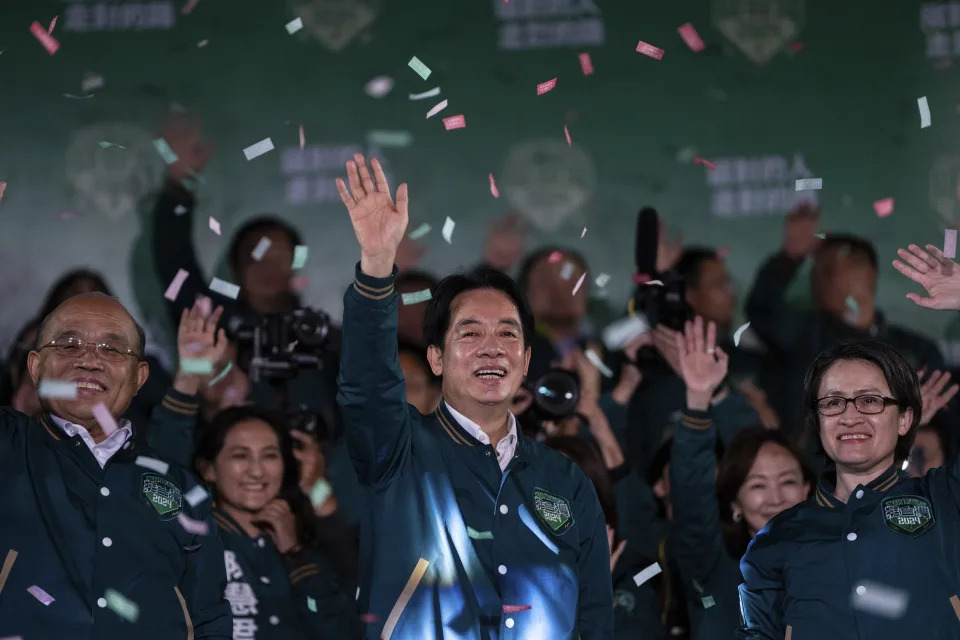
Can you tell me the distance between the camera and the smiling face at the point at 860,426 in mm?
2855

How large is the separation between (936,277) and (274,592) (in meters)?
1.98

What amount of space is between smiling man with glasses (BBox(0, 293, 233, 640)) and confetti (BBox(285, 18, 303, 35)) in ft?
9.88

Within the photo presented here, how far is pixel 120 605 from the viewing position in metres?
2.72

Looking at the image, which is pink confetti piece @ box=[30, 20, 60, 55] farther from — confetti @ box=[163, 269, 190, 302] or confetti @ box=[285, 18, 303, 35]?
confetti @ box=[163, 269, 190, 302]

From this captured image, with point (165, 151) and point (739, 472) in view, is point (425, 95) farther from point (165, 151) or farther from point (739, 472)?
point (739, 472)

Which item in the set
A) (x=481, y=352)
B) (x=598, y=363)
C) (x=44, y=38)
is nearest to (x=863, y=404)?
(x=481, y=352)

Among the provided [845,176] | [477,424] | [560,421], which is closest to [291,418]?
[560,421]

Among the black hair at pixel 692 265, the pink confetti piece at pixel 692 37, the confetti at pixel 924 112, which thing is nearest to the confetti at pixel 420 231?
the black hair at pixel 692 265

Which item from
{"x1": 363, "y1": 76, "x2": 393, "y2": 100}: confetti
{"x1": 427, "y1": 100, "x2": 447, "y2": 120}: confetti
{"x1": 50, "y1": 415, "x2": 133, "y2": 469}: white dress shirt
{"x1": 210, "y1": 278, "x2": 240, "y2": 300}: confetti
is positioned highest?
{"x1": 363, "y1": 76, "x2": 393, "y2": 100}: confetti

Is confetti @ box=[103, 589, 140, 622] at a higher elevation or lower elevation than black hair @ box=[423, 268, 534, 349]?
lower

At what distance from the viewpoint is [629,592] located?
4023mm

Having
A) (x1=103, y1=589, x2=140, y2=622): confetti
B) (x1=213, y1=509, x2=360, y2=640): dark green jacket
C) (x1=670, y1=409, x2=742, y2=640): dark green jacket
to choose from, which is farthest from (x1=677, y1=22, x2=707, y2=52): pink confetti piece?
(x1=103, y1=589, x2=140, y2=622): confetti

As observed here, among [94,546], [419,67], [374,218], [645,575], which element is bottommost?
[645,575]

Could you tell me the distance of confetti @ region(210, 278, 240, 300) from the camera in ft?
16.8
